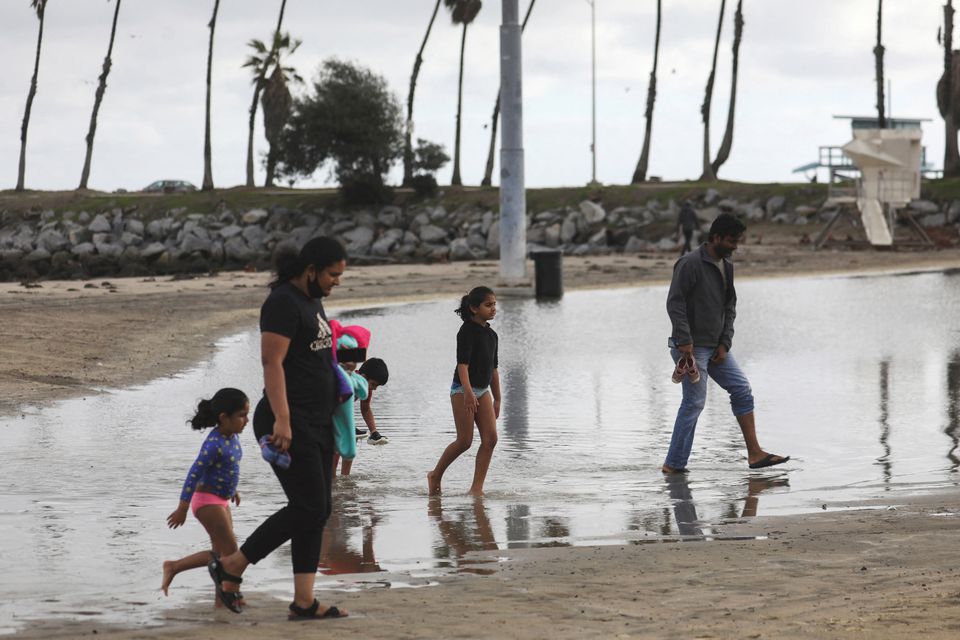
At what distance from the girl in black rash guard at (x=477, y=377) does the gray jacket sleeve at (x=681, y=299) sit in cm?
154

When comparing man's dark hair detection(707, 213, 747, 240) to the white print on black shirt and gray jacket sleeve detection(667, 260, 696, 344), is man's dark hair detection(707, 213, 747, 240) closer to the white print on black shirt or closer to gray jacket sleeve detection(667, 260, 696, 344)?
gray jacket sleeve detection(667, 260, 696, 344)

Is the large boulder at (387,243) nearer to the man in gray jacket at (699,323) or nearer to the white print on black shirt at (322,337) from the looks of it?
the man in gray jacket at (699,323)

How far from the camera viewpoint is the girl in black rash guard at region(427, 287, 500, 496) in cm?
879

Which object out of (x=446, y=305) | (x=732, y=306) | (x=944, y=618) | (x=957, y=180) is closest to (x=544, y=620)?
(x=944, y=618)

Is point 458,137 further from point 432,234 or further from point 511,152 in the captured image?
point 511,152

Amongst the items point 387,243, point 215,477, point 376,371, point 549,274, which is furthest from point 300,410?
point 387,243

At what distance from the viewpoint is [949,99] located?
187ft

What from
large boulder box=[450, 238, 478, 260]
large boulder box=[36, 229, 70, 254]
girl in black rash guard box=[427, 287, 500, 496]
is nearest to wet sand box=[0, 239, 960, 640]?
girl in black rash guard box=[427, 287, 500, 496]

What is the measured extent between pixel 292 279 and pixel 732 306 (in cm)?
489


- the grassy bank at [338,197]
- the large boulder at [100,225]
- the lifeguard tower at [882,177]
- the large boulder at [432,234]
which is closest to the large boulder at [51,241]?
the large boulder at [100,225]

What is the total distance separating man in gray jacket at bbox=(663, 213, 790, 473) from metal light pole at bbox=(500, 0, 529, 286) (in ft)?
69.8

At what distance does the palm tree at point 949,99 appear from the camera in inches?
2201

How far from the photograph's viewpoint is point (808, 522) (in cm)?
810

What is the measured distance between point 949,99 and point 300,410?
55.5 m
